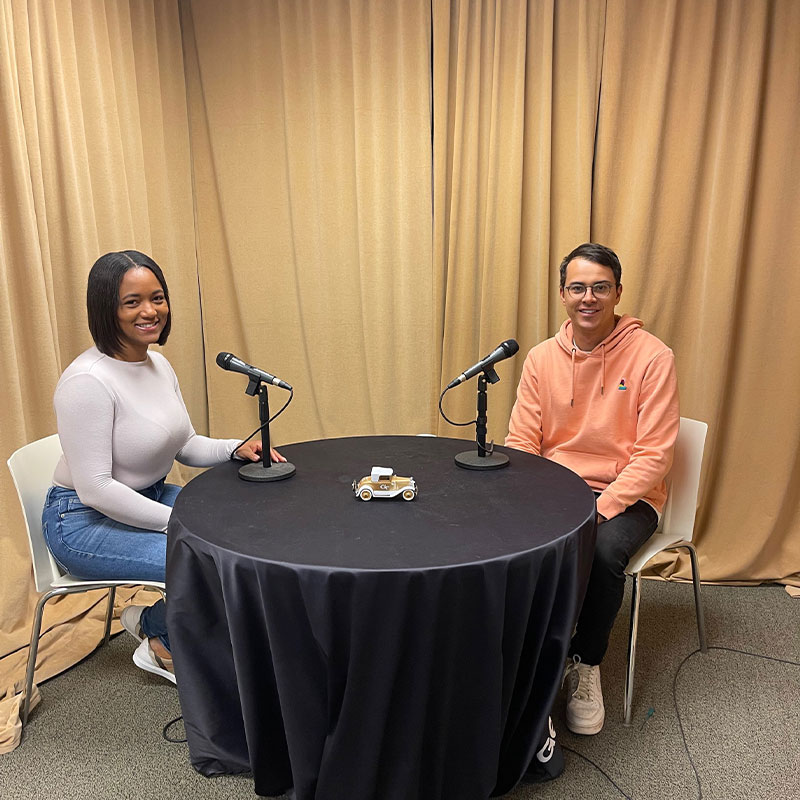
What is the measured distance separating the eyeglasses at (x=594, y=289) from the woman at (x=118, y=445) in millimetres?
1037

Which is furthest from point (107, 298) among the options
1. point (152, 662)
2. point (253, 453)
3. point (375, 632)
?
point (375, 632)

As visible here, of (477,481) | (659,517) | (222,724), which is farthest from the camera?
(659,517)

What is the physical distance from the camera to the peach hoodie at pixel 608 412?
6.80 ft

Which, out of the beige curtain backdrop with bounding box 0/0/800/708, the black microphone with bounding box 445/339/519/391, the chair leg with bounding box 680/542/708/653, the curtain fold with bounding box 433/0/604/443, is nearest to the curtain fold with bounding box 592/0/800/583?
the beige curtain backdrop with bounding box 0/0/800/708

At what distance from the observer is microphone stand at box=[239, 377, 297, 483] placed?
1.83 metres

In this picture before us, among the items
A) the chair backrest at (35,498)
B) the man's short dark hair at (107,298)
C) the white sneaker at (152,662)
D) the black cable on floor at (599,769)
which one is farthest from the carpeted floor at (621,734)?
the man's short dark hair at (107,298)

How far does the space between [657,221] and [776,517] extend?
4.15ft

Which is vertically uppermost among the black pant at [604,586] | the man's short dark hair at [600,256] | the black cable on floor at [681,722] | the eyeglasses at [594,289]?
the man's short dark hair at [600,256]

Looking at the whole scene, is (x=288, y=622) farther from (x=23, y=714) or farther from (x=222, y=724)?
(x=23, y=714)

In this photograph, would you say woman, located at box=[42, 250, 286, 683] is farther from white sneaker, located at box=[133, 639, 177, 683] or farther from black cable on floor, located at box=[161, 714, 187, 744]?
black cable on floor, located at box=[161, 714, 187, 744]

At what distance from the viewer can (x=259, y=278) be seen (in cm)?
314

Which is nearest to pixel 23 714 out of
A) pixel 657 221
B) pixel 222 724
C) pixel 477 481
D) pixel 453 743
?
pixel 222 724

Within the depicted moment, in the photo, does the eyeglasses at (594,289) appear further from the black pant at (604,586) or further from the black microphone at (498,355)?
the black pant at (604,586)

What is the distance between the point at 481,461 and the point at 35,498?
1.27 m
